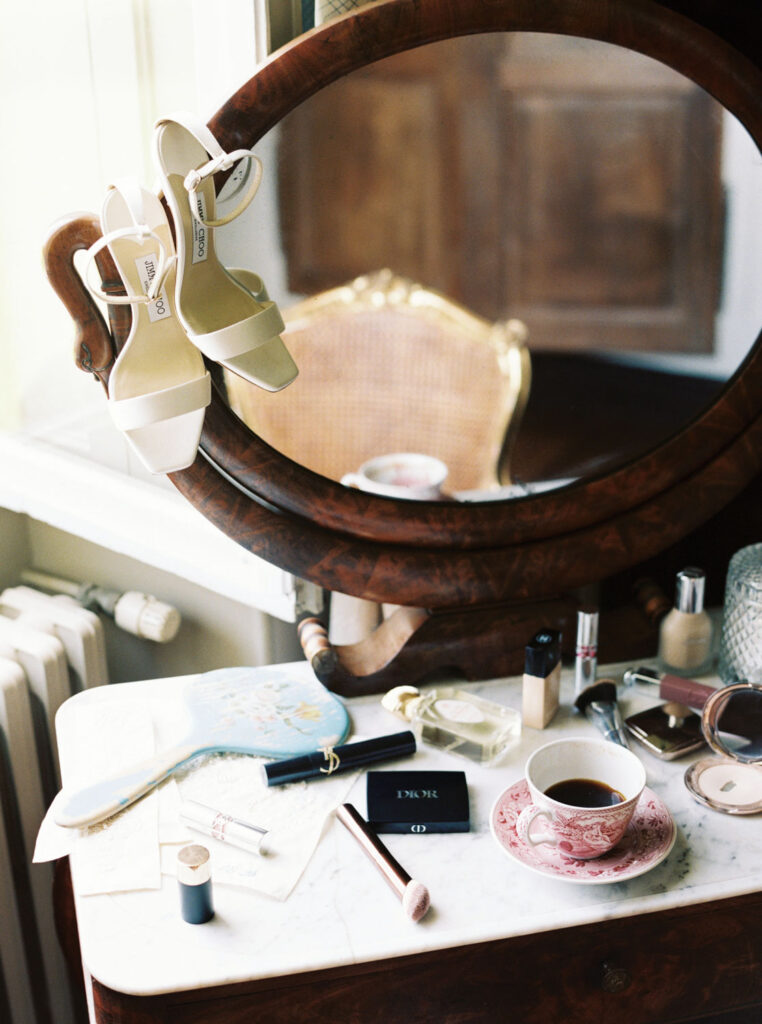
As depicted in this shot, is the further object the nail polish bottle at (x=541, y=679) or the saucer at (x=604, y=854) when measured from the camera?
the nail polish bottle at (x=541, y=679)

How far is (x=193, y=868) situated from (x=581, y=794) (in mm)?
321

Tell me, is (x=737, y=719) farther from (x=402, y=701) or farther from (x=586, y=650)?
(x=402, y=701)

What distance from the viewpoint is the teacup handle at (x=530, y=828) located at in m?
0.80

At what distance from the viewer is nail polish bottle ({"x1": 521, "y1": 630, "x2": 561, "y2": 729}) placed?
957 mm

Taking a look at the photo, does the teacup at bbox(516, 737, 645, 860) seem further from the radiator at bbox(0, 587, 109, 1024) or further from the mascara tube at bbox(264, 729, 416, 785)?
the radiator at bbox(0, 587, 109, 1024)

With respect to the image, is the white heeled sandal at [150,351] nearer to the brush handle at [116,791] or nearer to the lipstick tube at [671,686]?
the brush handle at [116,791]

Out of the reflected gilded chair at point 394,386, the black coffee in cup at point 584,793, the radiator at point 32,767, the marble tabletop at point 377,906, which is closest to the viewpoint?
the marble tabletop at point 377,906

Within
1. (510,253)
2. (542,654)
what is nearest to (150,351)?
(510,253)

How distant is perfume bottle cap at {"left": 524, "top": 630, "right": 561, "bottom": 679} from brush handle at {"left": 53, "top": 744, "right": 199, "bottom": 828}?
318 mm

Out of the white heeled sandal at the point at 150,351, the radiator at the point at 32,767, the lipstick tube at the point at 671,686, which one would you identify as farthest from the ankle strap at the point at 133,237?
the lipstick tube at the point at 671,686

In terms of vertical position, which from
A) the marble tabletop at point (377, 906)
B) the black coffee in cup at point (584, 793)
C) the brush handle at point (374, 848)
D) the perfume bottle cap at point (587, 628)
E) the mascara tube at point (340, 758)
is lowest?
the marble tabletop at point (377, 906)

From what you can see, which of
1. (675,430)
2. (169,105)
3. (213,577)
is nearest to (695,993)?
(675,430)

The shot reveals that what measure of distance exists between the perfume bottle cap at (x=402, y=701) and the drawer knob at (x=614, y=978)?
284 millimetres

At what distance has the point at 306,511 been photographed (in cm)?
97
